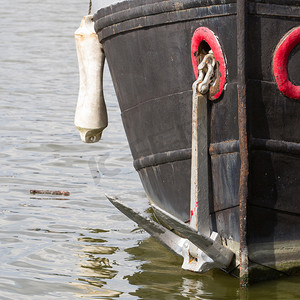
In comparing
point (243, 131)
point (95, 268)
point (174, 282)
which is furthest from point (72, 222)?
point (243, 131)

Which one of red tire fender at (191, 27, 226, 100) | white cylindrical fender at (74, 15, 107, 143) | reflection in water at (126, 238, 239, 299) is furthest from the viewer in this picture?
white cylindrical fender at (74, 15, 107, 143)

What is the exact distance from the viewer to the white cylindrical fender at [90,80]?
524 centimetres

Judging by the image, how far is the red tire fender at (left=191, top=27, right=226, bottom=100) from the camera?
13.6ft

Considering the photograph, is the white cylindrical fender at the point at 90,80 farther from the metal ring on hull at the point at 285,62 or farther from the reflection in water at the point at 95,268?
the metal ring on hull at the point at 285,62

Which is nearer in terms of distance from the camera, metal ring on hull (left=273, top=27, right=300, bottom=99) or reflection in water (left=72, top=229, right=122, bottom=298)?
metal ring on hull (left=273, top=27, right=300, bottom=99)

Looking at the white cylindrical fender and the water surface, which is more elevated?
the white cylindrical fender

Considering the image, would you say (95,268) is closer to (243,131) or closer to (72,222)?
(72,222)

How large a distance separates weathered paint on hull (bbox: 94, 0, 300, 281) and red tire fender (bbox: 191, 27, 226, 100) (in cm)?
3

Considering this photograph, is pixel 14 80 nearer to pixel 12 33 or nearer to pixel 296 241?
pixel 12 33

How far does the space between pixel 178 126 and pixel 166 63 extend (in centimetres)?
34

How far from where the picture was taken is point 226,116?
14.0 feet

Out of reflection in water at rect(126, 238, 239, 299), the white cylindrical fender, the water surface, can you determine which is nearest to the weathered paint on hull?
reflection in water at rect(126, 238, 239, 299)

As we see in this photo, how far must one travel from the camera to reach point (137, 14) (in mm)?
4441

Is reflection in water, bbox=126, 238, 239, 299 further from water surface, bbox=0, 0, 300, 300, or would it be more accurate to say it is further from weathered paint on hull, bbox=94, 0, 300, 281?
weathered paint on hull, bbox=94, 0, 300, 281
